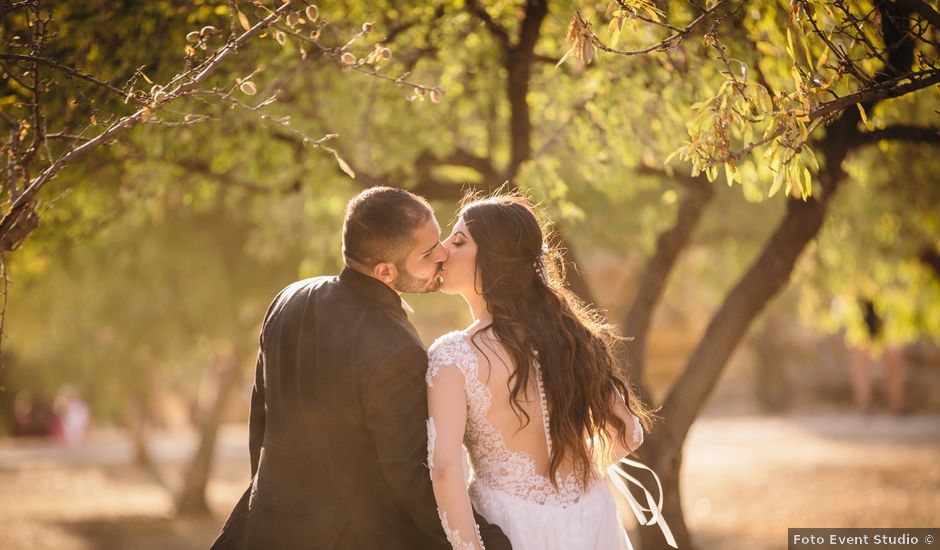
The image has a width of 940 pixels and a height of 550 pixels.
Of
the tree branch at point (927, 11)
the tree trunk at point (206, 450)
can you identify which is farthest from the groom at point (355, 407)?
the tree trunk at point (206, 450)

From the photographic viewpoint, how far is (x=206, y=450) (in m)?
14.5

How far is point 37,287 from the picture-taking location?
13820 mm

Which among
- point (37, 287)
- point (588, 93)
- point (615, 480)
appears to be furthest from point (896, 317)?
point (37, 287)

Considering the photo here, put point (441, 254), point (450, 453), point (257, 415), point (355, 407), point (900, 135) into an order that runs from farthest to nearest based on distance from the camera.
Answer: point (900, 135) → point (257, 415) → point (441, 254) → point (355, 407) → point (450, 453)

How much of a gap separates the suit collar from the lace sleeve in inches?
12.9

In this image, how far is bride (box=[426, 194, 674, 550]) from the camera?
11.7ft

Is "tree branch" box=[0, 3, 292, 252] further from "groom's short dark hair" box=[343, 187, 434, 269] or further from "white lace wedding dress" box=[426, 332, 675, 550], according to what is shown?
"white lace wedding dress" box=[426, 332, 675, 550]

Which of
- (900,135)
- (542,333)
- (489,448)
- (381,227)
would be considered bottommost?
(489,448)

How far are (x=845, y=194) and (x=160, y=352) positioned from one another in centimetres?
975

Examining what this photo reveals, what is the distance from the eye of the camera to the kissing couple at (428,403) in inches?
136

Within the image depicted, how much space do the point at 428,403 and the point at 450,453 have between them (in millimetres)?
247

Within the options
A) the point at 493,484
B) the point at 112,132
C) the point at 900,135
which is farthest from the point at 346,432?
the point at 900,135

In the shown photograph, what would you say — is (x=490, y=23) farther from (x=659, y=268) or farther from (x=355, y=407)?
(x=355, y=407)

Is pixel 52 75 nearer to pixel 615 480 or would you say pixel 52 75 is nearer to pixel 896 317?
pixel 615 480
